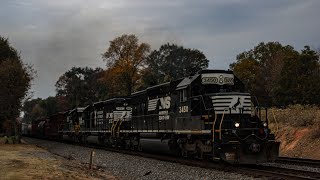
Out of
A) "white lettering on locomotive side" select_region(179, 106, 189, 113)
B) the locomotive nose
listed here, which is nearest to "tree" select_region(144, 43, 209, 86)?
"white lettering on locomotive side" select_region(179, 106, 189, 113)

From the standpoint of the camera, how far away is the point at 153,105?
2494 cm

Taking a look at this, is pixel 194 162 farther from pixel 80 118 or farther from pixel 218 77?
pixel 80 118

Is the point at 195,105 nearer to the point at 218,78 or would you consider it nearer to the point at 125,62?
the point at 218,78

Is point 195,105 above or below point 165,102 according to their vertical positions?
below

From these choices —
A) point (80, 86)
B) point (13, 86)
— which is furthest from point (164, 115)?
point (80, 86)

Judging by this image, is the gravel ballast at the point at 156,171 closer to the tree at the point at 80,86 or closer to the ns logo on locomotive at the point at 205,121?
the ns logo on locomotive at the point at 205,121

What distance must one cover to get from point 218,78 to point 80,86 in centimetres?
9346

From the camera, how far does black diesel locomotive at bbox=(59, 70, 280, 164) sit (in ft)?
54.9

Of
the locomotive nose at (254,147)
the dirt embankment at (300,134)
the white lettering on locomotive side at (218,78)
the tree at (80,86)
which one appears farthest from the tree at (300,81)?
the tree at (80,86)

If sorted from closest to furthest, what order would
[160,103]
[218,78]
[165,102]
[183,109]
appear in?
[218,78] → [183,109] → [165,102] → [160,103]

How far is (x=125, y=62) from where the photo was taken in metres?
77.6

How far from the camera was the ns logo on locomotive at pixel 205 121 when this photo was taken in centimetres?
1672

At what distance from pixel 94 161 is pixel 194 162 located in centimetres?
694

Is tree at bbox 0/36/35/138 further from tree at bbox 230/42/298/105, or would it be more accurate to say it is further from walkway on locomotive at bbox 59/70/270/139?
tree at bbox 230/42/298/105
